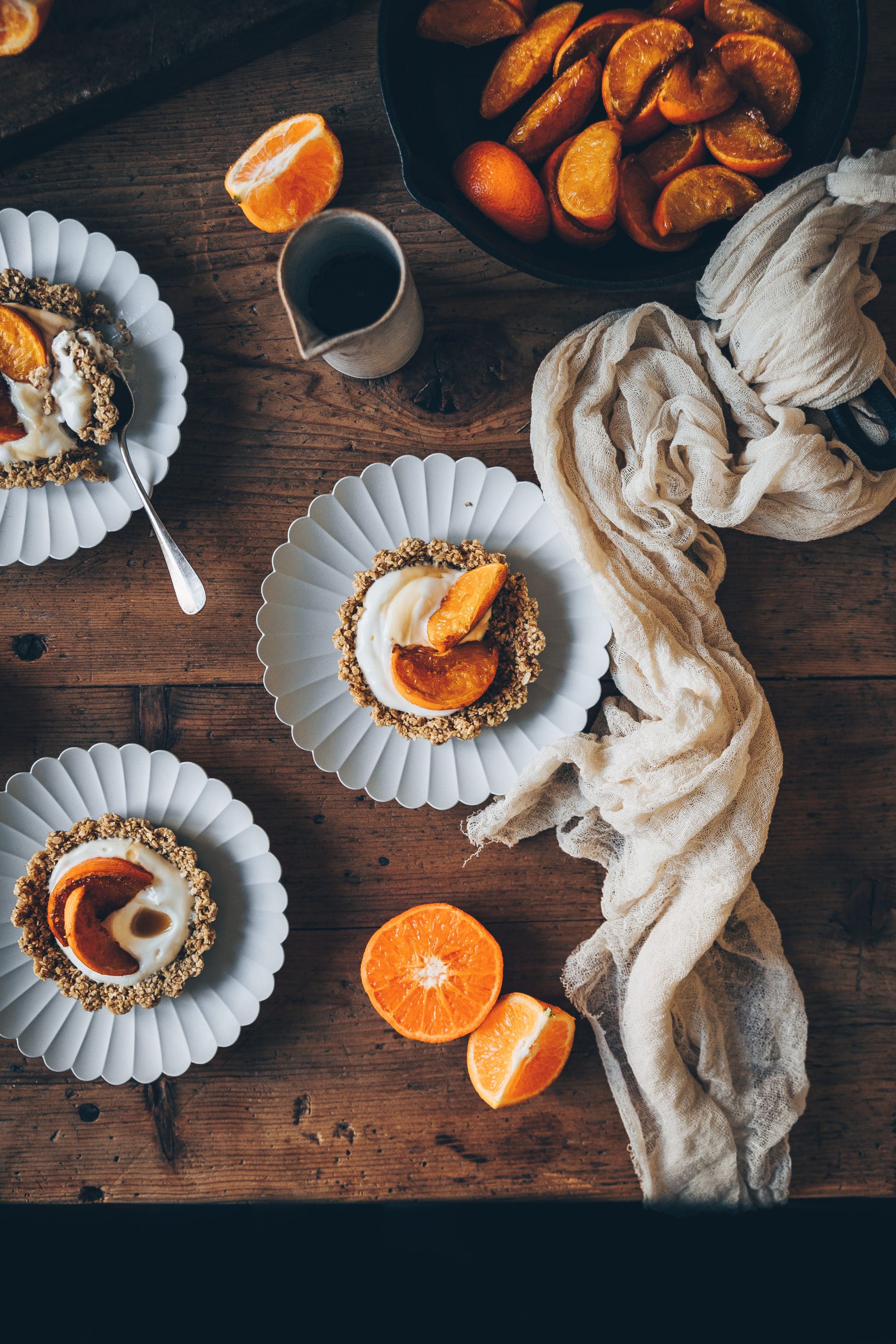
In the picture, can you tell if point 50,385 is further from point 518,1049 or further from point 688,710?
point 518,1049

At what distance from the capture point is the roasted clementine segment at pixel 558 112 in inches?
43.9

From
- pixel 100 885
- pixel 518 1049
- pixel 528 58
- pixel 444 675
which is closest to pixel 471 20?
pixel 528 58

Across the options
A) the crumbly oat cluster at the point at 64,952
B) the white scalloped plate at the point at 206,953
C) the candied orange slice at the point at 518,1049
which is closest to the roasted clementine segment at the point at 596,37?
the white scalloped plate at the point at 206,953

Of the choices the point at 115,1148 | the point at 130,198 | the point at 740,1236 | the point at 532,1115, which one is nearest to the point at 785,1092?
the point at 740,1236

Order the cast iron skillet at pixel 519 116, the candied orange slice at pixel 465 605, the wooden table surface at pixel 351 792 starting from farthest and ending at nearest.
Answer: the wooden table surface at pixel 351 792 → the candied orange slice at pixel 465 605 → the cast iron skillet at pixel 519 116

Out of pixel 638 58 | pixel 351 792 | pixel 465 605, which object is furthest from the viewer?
pixel 351 792

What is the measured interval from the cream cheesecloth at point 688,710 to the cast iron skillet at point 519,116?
12cm

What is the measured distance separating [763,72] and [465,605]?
0.81 metres

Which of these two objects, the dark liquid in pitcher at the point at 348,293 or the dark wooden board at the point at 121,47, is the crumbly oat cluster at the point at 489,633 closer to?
the dark liquid in pitcher at the point at 348,293

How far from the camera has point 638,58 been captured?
3.60 ft

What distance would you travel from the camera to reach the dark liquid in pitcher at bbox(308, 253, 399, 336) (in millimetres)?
1224

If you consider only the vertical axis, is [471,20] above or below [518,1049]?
above

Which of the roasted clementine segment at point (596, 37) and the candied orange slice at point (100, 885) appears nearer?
the roasted clementine segment at point (596, 37)

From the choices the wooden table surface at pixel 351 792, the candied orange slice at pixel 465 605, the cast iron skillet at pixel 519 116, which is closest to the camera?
the cast iron skillet at pixel 519 116
